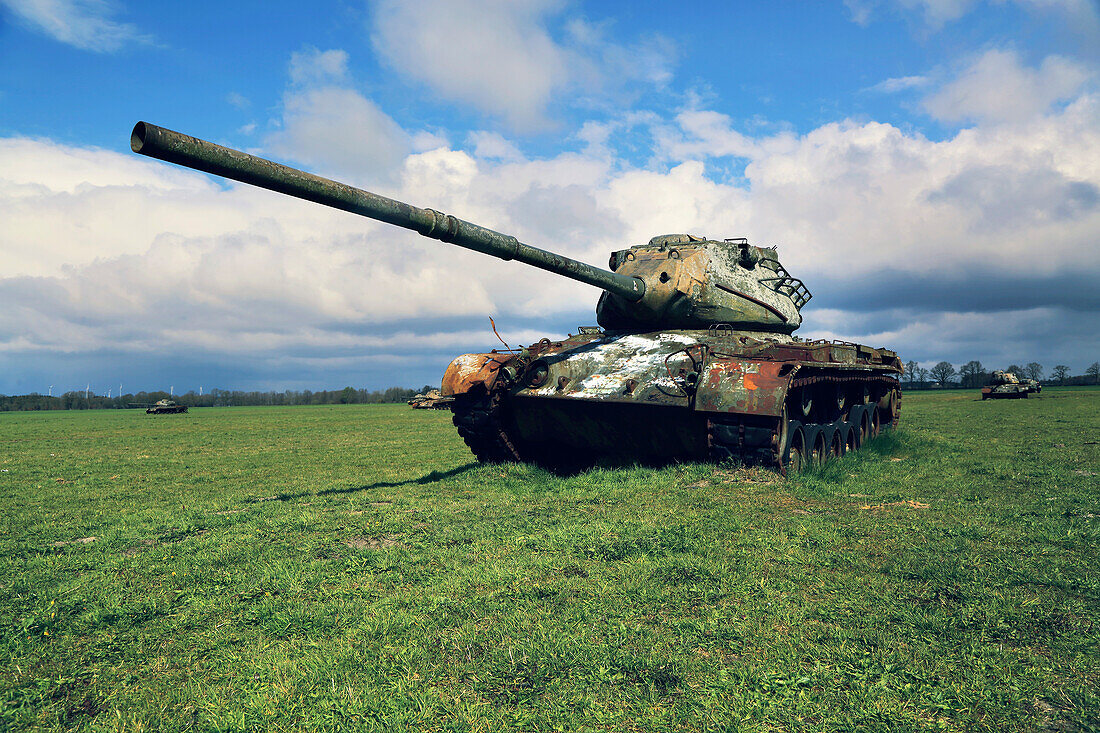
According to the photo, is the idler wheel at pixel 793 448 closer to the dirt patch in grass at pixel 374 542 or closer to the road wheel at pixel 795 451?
the road wheel at pixel 795 451

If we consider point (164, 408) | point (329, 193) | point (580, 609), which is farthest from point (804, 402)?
point (164, 408)

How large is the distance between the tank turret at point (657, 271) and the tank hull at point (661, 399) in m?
0.41

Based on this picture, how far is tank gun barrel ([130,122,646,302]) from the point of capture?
4.56m

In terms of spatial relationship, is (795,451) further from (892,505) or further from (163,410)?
(163,410)

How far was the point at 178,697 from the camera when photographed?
3.15 m

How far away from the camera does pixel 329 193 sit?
5508mm

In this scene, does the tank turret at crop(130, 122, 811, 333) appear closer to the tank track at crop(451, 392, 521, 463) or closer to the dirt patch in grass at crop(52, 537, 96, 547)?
the tank track at crop(451, 392, 521, 463)

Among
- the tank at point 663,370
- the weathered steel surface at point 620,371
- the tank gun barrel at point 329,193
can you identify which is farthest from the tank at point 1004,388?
the tank gun barrel at point 329,193

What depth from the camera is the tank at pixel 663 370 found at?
7.24 m

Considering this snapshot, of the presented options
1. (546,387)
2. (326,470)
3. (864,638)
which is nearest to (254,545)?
(546,387)

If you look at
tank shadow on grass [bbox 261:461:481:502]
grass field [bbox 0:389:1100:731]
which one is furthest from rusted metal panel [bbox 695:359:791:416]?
tank shadow on grass [bbox 261:461:481:502]

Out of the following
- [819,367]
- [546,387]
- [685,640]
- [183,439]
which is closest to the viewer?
[685,640]

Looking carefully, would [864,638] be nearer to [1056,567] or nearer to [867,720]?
[867,720]

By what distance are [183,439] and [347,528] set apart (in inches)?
711
